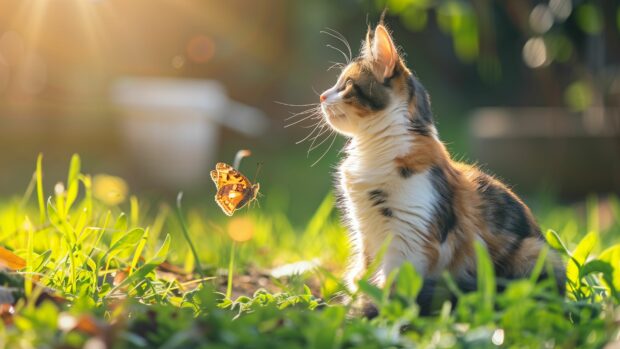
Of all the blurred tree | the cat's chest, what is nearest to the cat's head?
the cat's chest

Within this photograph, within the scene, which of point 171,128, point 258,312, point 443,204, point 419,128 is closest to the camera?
point 258,312

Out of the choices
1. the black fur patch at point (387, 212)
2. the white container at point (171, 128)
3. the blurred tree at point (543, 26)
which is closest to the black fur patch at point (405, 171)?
the black fur patch at point (387, 212)

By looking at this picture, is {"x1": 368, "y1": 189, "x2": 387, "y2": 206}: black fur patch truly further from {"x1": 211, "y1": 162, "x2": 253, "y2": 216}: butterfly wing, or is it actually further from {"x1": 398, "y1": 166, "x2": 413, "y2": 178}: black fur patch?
{"x1": 211, "y1": 162, "x2": 253, "y2": 216}: butterfly wing

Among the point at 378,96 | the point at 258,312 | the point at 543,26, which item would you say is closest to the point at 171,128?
the point at 543,26

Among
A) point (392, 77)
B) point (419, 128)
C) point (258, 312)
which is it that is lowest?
point (258, 312)

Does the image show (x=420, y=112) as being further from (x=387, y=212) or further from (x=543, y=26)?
(x=543, y=26)
